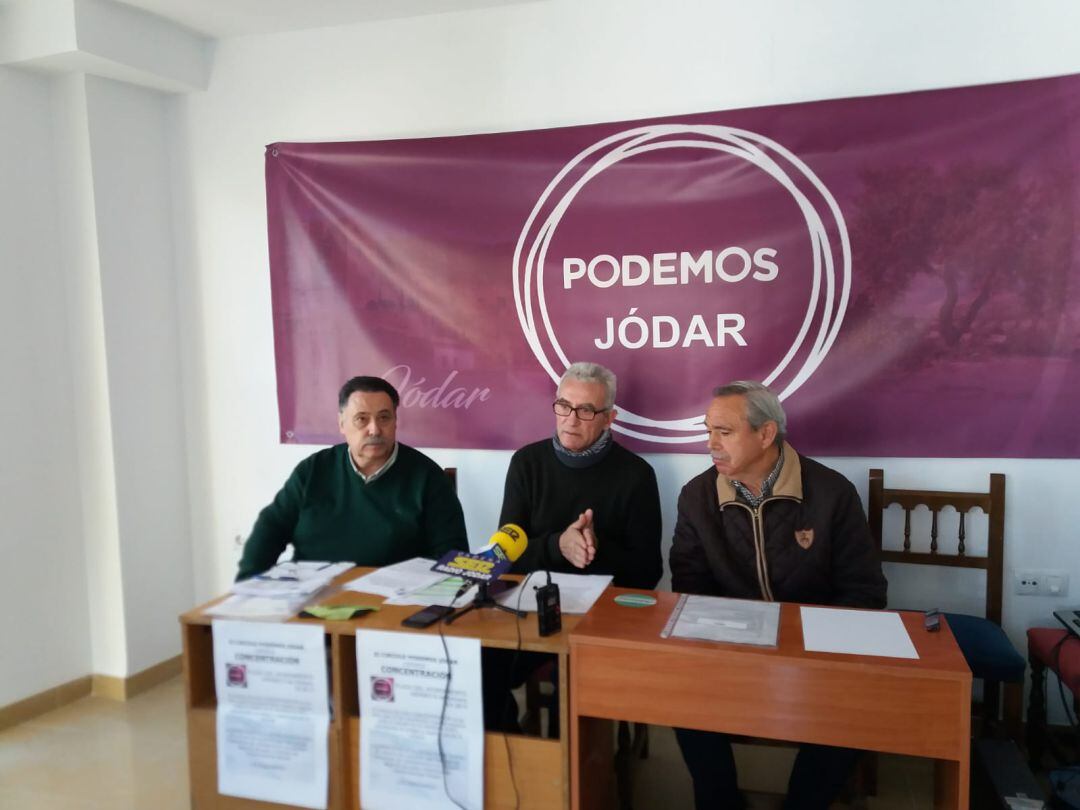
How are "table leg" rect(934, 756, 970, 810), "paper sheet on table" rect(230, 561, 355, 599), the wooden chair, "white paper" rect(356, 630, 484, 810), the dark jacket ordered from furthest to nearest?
the wooden chair
the dark jacket
"paper sheet on table" rect(230, 561, 355, 599)
"white paper" rect(356, 630, 484, 810)
"table leg" rect(934, 756, 970, 810)

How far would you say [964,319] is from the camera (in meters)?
2.46

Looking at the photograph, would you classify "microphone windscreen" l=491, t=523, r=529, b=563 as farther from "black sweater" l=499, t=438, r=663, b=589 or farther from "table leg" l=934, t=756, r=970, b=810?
"table leg" l=934, t=756, r=970, b=810

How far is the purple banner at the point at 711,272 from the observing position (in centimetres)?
242

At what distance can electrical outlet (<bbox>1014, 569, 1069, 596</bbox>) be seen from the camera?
8.19ft

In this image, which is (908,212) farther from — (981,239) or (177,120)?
A: (177,120)

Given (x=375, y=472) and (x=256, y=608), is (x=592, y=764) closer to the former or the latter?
(x=256, y=608)

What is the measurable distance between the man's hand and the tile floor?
747 mm

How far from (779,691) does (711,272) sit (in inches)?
59.2

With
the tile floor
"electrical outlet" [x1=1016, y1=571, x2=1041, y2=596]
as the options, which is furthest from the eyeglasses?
"electrical outlet" [x1=1016, y1=571, x2=1041, y2=596]

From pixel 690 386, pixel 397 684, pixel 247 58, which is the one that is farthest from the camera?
pixel 247 58

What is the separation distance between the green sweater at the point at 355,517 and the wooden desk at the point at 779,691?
0.82 metres

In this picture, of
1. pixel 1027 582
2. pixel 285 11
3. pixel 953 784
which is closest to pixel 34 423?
pixel 285 11

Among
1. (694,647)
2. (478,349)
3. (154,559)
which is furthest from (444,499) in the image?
(154,559)

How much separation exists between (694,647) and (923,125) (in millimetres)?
1797
